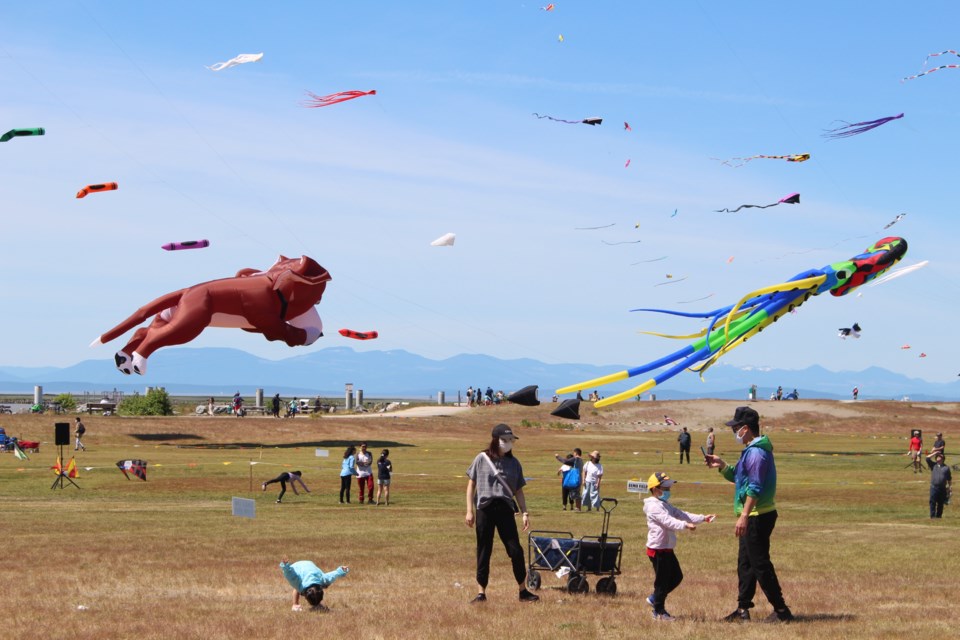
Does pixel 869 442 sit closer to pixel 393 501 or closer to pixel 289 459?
pixel 289 459

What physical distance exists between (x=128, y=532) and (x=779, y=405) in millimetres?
68999

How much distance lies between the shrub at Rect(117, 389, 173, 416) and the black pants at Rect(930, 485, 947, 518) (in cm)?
5644

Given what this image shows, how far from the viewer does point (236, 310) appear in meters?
48.1

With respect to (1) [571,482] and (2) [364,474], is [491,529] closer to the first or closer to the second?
(1) [571,482]

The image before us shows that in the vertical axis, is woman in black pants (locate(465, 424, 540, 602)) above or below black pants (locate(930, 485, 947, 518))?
above

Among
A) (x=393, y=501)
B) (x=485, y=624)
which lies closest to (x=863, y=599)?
(x=485, y=624)

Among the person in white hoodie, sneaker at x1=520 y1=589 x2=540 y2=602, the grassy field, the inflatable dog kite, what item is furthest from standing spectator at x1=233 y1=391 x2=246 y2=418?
the person in white hoodie

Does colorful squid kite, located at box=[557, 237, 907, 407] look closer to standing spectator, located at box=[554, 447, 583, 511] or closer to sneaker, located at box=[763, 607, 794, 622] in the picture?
sneaker, located at box=[763, 607, 794, 622]

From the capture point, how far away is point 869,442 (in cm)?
6544

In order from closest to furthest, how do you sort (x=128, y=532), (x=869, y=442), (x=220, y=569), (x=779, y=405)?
(x=220, y=569)
(x=128, y=532)
(x=869, y=442)
(x=779, y=405)

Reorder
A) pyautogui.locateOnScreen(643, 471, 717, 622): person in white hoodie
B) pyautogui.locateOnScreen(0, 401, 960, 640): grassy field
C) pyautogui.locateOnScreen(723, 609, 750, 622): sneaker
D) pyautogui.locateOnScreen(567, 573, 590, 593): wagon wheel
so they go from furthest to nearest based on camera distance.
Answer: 1. pyautogui.locateOnScreen(567, 573, 590, 593): wagon wheel
2. pyautogui.locateOnScreen(643, 471, 717, 622): person in white hoodie
3. pyautogui.locateOnScreen(723, 609, 750, 622): sneaker
4. pyautogui.locateOnScreen(0, 401, 960, 640): grassy field

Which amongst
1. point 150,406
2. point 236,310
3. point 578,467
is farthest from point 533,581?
point 150,406

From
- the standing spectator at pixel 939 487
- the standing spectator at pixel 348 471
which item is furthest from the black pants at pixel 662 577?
the standing spectator at pixel 348 471

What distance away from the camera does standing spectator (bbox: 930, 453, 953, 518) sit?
84.9ft
